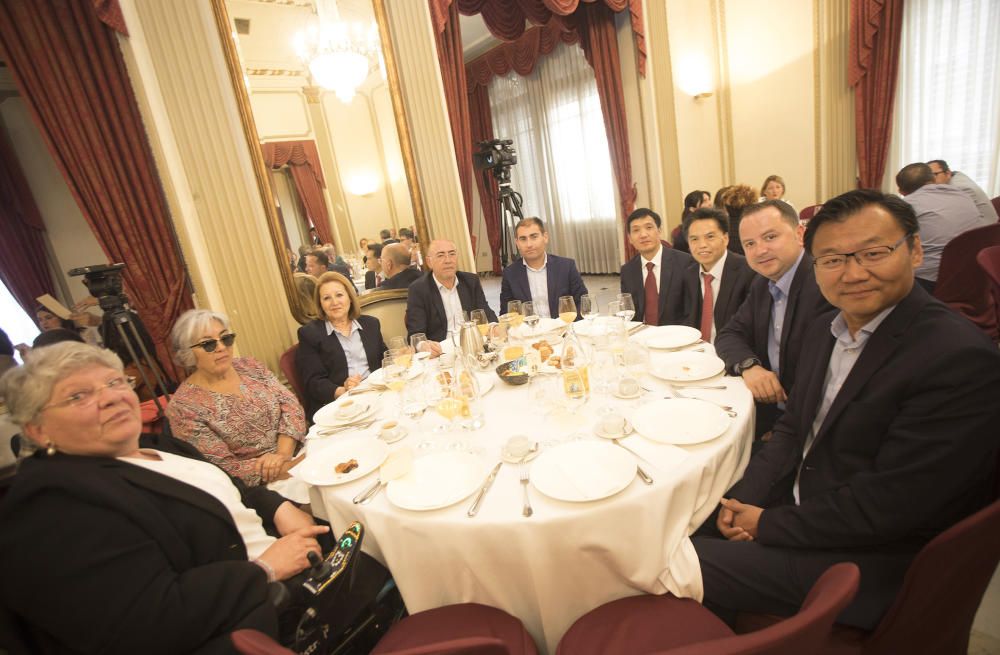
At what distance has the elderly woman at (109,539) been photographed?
938mm

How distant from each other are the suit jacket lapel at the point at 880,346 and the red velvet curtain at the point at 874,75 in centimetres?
505

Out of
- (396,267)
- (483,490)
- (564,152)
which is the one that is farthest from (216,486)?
(564,152)

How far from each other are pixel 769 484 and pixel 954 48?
5551 mm

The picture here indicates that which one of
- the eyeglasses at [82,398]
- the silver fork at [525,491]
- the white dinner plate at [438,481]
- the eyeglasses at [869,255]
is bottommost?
the silver fork at [525,491]

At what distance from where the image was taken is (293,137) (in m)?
3.25

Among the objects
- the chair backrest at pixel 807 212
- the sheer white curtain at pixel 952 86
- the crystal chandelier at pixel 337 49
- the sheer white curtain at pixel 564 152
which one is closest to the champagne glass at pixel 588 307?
the crystal chandelier at pixel 337 49

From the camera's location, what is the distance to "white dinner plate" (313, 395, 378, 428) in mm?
1823

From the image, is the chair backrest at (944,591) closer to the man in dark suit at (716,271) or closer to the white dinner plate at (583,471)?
the white dinner plate at (583,471)

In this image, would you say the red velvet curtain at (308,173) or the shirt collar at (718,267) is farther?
the red velvet curtain at (308,173)

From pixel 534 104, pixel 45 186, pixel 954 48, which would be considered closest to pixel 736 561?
pixel 954 48

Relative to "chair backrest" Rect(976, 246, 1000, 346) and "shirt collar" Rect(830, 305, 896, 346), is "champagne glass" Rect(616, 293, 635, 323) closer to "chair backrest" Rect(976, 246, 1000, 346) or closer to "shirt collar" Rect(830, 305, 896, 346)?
"shirt collar" Rect(830, 305, 896, 346)

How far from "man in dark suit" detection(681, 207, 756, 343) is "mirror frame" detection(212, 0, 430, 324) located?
2148mm

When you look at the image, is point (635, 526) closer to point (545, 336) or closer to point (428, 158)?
point (545, 336)

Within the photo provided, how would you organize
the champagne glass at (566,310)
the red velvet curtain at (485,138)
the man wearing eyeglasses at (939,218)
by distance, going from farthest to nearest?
the red velvet curtain at (485,138) < the man wearing eyeglasses at (939,218) < the champagne glass at (566,310)
